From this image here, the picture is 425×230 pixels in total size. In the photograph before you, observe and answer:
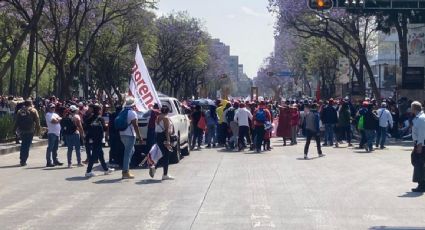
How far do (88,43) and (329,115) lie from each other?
18.9 meters

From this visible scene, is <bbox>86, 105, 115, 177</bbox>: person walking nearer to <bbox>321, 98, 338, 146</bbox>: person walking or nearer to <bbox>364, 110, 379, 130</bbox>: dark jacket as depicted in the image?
<bbox>364, 110, 379, 130</bbox>: dark jacket

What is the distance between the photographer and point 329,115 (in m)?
30.9

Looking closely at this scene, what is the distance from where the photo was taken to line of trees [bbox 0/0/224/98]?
4303 centimetres

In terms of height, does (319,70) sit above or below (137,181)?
above

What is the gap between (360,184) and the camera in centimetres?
1714

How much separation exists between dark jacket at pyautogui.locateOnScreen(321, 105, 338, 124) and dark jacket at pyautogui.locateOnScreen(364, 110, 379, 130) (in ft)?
7.70

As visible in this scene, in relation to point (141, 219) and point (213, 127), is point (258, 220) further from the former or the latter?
point (213, 127)

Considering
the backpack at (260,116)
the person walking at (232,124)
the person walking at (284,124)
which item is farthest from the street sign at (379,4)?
the person walking at (284,124)

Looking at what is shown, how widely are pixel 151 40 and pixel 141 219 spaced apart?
53847mm

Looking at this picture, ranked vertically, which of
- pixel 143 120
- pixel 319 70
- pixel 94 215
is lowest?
pixel 94 215

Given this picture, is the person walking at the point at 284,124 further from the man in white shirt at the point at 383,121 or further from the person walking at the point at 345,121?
the man in white shirt at the point at 383,121

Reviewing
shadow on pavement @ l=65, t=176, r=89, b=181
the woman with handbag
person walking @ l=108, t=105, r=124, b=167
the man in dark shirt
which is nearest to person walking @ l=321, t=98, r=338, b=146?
person walking @ l=108, t=105, r=124, b=167

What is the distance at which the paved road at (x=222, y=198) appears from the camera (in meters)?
11.9

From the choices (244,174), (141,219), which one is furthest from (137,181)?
(141,219)
